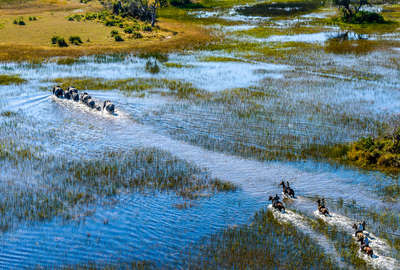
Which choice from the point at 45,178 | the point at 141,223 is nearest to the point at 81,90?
the point at 45,178

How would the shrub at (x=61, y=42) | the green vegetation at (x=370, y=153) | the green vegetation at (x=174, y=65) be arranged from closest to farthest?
the green vegetation at (x=370, y=153) → the green vegetation at (x=174, y=65) → the shrub at (x=61, y=42)

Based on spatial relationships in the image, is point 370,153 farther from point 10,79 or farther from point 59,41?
point 59,41

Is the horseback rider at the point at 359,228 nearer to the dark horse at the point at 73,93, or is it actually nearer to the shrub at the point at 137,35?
the dark horse at the point at 73,93

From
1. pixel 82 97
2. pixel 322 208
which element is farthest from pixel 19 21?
pixel 322 208

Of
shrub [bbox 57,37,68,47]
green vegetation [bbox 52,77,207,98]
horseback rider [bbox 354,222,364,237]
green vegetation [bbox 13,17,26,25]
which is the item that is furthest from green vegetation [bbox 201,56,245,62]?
green vegetation [bbox 13,17,26,25]

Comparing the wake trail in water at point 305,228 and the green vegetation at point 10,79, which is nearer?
the wake trail in water at point 305,228

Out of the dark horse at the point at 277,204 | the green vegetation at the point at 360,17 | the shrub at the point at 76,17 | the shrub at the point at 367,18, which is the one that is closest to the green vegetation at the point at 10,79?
the dark horse at the point at 277,204

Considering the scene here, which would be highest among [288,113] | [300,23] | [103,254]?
[300,23]

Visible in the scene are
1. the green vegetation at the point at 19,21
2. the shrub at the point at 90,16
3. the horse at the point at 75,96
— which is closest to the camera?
the horse at the point at 75,96

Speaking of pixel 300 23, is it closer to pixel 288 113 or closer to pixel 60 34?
pixel 60 34
